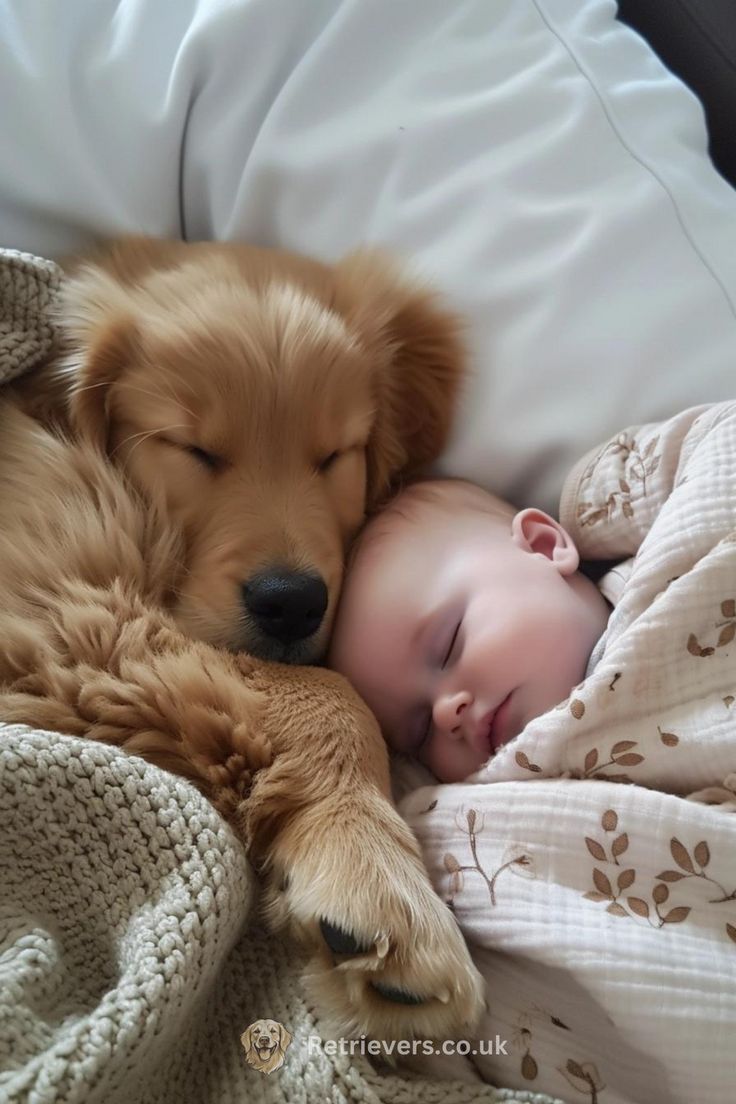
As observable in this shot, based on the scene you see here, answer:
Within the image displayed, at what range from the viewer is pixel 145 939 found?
70 cm

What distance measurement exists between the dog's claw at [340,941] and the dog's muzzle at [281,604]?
Answer: 343mm

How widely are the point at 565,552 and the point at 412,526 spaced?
0.20 metres

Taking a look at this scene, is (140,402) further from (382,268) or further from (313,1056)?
(313,1056)

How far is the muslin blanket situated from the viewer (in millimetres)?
732

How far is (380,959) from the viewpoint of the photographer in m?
0.73

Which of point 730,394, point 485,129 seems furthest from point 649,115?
point 730,394

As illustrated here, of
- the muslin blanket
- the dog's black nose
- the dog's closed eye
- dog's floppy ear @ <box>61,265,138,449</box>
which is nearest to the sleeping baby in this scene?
the muslin blanket

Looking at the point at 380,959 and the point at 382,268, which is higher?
the point at 382,268

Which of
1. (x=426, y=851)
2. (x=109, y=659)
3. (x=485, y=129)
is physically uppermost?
(x=485, y=129)

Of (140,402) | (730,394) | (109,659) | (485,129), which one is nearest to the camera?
(109,659)

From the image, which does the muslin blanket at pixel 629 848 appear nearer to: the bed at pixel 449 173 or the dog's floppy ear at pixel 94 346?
the bed at pixel 449 173

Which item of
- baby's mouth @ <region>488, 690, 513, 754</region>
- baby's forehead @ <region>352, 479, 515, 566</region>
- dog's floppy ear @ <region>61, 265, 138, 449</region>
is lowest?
baby's mouth @ <region>488, 690, 513, 754</region>

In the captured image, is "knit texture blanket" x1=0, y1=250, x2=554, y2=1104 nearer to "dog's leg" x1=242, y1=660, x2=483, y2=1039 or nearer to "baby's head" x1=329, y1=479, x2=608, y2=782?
"dog's leg" x1=242, y1=660, x2=483, y2=1039

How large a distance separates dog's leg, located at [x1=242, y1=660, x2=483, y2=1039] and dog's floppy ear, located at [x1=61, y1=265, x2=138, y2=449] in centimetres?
43
